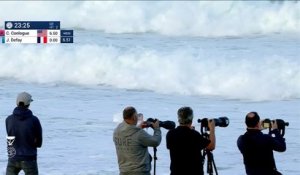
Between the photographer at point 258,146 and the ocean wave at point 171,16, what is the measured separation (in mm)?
37074

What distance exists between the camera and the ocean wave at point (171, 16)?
156ft

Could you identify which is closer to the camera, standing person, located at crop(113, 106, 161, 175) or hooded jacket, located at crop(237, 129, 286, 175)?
hooded jacket, located at crop(237, 129, 286, 175)

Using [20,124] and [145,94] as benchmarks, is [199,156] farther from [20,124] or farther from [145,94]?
[145,94]

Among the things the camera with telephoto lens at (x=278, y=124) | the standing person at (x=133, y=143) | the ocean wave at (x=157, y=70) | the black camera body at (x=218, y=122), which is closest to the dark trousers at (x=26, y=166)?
the standing person at (x=133, y=143)

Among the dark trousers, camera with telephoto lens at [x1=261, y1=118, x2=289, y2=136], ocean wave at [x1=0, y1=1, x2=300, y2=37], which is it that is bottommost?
the dark trousers

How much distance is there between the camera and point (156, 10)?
53438 mm

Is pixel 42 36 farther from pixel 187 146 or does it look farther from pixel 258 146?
pixel 258 146

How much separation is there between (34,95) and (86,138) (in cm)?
808

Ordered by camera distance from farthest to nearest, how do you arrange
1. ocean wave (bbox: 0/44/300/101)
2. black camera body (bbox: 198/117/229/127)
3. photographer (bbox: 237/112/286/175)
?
ocean wave (bbox: 0/44/300/101)
black camera body (bbox: 198/117/229/127)
photographer (bbox: 237/112/286/175)

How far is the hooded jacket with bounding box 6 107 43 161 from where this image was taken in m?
9.05

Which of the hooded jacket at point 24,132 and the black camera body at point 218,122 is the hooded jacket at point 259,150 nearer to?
the black camera body at point 218,122

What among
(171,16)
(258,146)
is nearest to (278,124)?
(258,146)

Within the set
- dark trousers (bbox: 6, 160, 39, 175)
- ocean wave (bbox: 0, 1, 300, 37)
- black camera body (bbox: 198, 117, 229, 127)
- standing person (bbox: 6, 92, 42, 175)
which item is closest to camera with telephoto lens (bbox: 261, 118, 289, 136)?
black camera body (bbox: 198, 117, 229, 127)

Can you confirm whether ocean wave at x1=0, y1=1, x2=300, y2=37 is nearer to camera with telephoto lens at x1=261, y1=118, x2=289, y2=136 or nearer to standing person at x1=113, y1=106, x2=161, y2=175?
standing person at x1=113, y1=106, x2=161, y2=175
